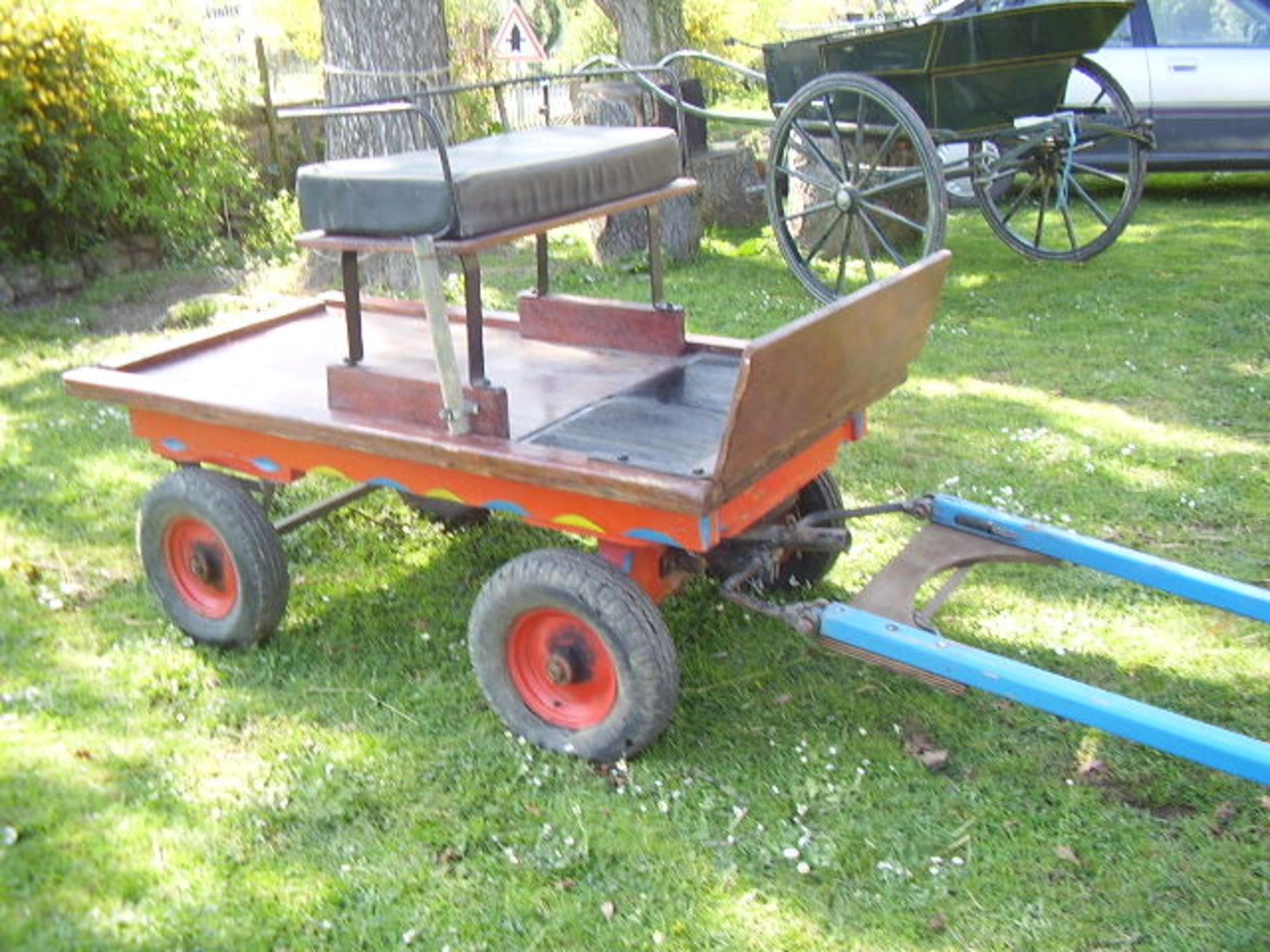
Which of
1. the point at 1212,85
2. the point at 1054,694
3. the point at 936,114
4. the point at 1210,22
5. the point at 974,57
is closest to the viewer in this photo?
the point at 1054,694

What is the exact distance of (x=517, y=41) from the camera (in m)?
8.62

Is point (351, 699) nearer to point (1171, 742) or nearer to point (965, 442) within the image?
point (1171, 742)

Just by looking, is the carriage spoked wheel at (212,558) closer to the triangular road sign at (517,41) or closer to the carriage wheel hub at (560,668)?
the carriage wheel hub at (560,668)

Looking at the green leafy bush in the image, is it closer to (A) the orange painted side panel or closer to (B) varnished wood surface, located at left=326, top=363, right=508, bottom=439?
(A) the orange painted side panel

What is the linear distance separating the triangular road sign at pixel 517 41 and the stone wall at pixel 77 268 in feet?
8.48

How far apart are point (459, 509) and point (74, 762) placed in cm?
153

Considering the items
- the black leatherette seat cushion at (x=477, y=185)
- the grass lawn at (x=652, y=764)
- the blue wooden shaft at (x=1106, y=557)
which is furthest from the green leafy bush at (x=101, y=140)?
the blue wooden shaft at (x=1106, y=557)

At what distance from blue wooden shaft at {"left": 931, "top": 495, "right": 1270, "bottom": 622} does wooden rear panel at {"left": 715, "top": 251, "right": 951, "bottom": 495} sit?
0.40 metres

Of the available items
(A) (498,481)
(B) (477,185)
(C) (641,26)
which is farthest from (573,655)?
(C) (641,26)

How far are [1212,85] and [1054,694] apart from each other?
7967mm

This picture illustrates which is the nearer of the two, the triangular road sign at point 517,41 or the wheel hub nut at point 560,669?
the wheel hub nut at point 560,669

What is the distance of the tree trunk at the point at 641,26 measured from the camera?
8.84 m

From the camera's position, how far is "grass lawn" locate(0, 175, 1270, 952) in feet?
9.47

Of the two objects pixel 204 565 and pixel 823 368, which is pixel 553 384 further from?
pixel 204 565
